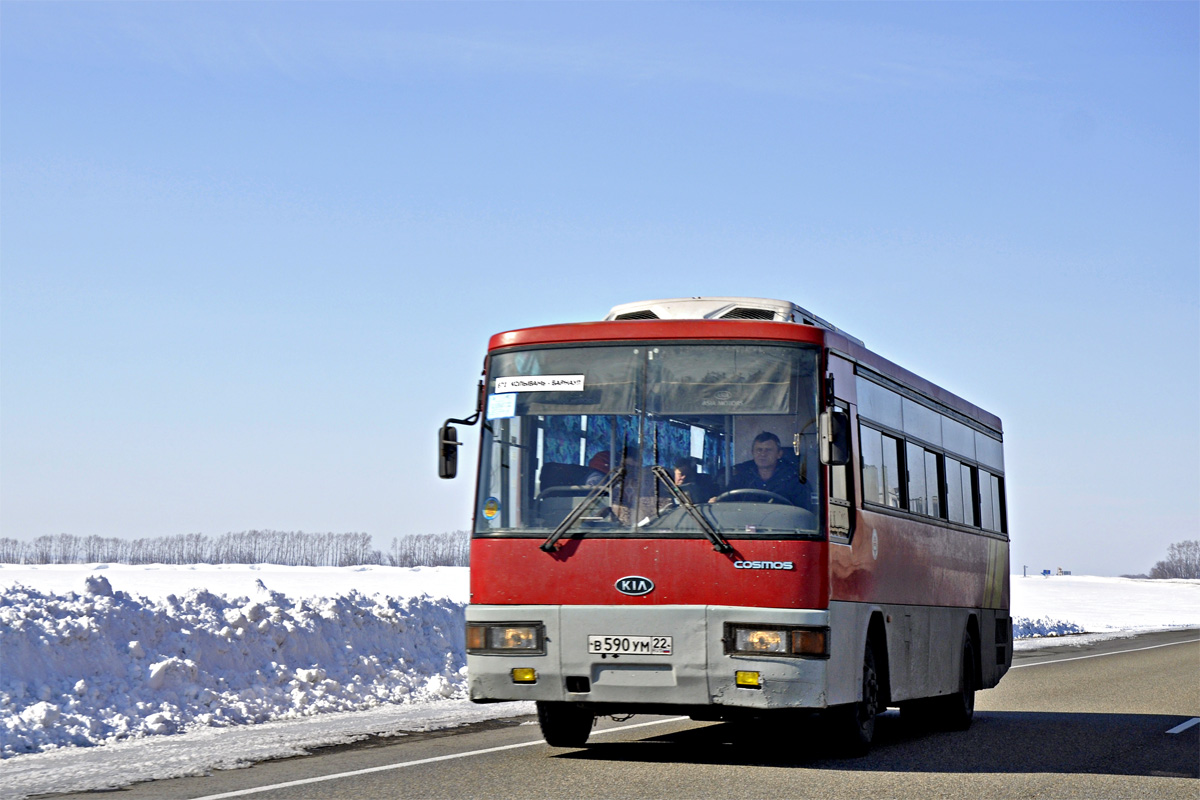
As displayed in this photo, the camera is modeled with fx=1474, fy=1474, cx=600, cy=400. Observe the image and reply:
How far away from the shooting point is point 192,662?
611 inches

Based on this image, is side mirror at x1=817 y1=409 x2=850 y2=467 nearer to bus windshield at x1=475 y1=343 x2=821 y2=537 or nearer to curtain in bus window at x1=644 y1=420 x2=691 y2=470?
bus windshield at x1=475 y1=343 x2=821 y2=537

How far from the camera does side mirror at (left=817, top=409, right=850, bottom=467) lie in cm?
1026

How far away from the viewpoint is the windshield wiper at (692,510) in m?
10.4

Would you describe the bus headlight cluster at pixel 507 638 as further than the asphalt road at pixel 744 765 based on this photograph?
Yes

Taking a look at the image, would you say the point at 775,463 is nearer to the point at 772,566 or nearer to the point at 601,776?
the point at 772,566

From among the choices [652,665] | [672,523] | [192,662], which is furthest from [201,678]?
[672,523]

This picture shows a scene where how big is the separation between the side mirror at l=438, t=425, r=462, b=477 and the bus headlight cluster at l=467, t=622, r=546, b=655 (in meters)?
1.15

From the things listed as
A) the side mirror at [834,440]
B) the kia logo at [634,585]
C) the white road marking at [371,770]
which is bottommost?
the white road marking at [371,770]

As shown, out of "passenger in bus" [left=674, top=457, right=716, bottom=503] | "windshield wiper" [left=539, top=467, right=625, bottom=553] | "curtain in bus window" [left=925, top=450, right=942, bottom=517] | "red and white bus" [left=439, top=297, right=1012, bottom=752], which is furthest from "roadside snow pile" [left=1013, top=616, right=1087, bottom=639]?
"windshield wiper" [left=539, top=467, right=625, bottom=553]

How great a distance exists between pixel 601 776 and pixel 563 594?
51.3 inches

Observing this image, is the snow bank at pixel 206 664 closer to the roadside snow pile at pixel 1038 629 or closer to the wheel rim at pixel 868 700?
the wheel rim at pixel 868 700

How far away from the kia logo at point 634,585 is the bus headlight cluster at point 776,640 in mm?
616

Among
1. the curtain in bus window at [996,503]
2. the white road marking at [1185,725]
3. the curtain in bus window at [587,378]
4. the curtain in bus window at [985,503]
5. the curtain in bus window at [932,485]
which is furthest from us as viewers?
the curtain in bus window at [996,503]

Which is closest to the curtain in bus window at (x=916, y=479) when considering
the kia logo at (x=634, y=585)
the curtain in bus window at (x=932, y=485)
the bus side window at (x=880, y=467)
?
the curtain in bus window at (x=932, y=485)
